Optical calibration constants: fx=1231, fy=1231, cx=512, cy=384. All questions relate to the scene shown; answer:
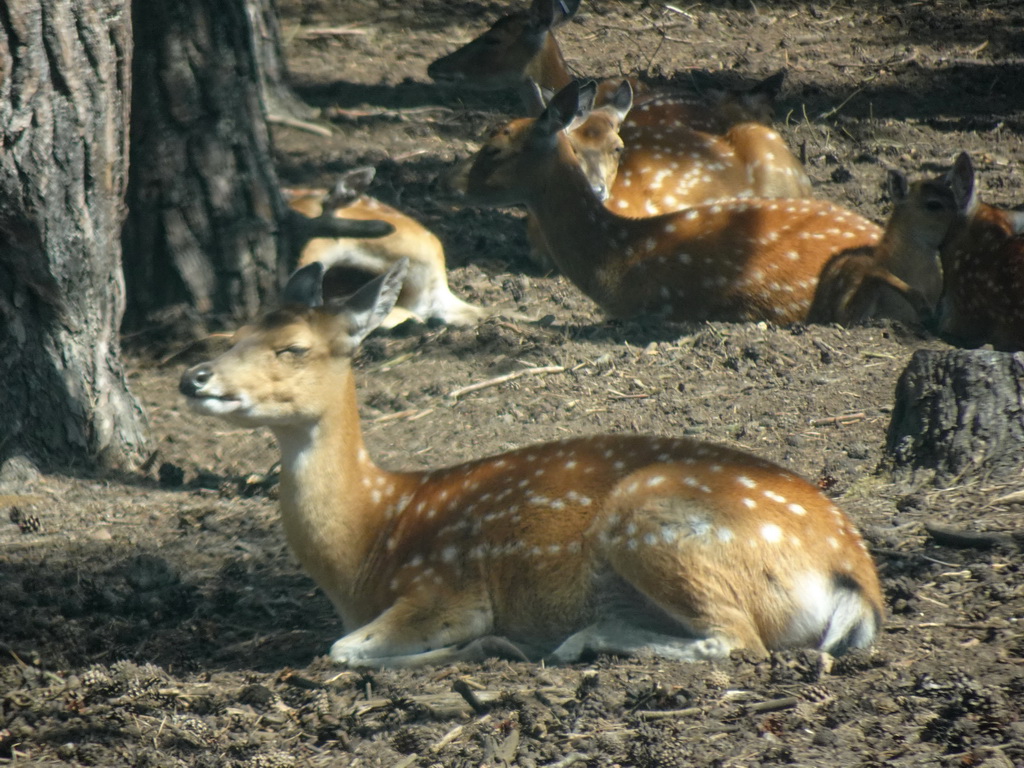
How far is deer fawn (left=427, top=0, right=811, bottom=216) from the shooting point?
8422 mm

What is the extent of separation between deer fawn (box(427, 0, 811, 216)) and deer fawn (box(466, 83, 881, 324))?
971 mm

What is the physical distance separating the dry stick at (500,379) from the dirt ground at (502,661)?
5cm

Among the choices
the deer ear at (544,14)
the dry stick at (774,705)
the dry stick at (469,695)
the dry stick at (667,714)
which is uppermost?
the deer ear at (544,14)

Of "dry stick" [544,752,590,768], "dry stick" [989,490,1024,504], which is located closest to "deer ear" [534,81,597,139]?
"dry stick" [989,490,1024,504]

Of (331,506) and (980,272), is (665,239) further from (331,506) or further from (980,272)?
(331,506)

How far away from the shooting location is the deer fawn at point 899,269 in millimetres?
6578

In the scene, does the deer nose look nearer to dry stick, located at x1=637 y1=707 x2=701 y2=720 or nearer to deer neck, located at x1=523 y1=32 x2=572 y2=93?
dry stick, located at x1=637 y1=707 x2=701 y2=720

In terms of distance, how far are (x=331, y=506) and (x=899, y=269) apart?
4079mm

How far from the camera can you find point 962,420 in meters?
4.55

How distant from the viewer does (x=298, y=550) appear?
4035mm

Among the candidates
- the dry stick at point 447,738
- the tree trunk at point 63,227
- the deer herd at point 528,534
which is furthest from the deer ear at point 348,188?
the dry stick at point 447,738

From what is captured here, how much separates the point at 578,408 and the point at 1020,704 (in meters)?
2.89

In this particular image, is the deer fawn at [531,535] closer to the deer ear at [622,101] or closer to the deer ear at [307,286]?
the deer ear at [307,286]

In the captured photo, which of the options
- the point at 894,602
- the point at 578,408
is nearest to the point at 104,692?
the point at 894,602
